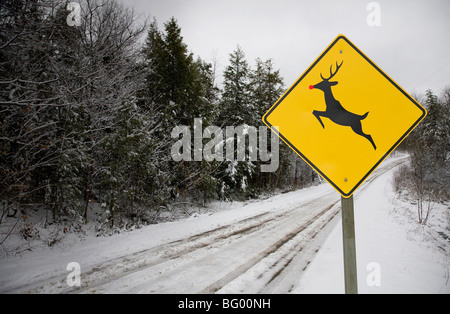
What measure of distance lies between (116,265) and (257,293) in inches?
97.5

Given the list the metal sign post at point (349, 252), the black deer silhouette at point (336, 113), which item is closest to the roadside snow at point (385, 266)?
the metal sign post at point (349, 252)

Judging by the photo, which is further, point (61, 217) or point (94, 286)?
point (61, 217)

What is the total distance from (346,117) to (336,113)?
0.08 meters

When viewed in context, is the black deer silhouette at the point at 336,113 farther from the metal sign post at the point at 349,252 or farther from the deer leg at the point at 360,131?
the metal sign post at the point at 349,252

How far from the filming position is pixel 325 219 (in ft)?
23.6

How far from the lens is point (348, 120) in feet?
5.04

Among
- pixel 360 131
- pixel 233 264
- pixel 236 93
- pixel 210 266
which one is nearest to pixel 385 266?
pixel 233 264

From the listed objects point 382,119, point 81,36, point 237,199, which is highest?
point 81,36

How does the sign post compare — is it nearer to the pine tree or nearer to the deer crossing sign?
the deer crossing sign

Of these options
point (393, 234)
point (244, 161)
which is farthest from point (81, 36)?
point (393, 234)
